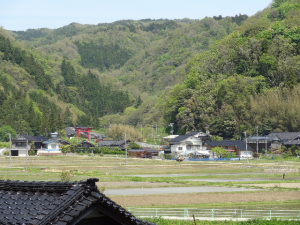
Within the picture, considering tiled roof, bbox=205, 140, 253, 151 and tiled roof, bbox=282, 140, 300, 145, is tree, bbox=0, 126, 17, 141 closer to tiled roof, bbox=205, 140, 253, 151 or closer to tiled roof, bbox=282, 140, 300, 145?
tiled roof, bbox=205, 140, 253, 151

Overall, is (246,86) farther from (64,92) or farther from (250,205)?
(64,92)

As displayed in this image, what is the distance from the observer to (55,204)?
4.52m

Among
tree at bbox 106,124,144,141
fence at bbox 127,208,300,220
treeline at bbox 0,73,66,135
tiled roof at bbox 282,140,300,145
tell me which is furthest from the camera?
tree at bbox 106,124,144,141

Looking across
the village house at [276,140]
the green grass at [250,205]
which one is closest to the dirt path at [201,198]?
the green grass at [250,205]

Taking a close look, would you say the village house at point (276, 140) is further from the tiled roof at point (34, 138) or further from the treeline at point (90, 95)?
the treeline at point (90, 95)

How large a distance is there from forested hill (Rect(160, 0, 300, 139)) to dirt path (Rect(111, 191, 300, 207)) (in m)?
55.2

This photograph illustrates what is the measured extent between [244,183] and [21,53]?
124277 millimetres

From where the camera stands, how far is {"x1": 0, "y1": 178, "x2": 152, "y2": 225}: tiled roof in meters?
4.44

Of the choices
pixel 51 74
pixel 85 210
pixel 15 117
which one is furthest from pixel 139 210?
pixel 51 74

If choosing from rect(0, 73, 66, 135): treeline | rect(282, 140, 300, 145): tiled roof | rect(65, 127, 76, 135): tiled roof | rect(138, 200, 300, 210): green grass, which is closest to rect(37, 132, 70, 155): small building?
rect(0, 73, 66, 135): treeline

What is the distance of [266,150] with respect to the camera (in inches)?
3066

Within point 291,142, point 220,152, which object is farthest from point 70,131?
point 291,142

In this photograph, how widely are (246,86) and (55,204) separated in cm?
9455

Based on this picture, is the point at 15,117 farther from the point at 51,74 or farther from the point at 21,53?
the point at 51,74
